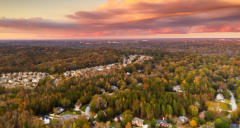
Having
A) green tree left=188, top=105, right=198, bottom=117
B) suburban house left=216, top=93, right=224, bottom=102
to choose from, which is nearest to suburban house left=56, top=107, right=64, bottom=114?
green tree left=188, top=105, right=198, bottom=117

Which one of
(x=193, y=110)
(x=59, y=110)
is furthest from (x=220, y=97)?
(x=59, y=110)

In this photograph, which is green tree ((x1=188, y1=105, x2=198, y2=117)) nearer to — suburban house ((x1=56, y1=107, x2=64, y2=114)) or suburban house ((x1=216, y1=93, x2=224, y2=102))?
suburban house ((x1=216, y1=93, x2=224, y2=102))

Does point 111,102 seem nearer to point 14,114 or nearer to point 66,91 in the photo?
point 66,91

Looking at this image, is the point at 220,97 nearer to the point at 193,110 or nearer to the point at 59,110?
the point at 193,110

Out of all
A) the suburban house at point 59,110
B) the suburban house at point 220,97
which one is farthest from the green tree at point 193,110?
the suburban house at point 59,110

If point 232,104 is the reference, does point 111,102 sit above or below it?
above

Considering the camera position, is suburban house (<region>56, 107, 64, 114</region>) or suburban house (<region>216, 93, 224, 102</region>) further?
suburban house (<region>216, 93, 224, 102</region>)

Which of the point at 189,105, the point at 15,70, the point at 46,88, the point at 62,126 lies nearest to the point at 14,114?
the point at 62,126

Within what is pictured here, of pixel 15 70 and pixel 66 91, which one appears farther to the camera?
pixel 15 70

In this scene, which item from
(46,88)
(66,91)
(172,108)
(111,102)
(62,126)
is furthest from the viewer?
(46,88)

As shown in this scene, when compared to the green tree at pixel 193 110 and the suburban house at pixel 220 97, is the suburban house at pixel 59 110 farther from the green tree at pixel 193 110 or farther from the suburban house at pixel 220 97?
the suburban house at pixel 220 97

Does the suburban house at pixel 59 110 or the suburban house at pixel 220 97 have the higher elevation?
the suburban house at pixel 59 110
